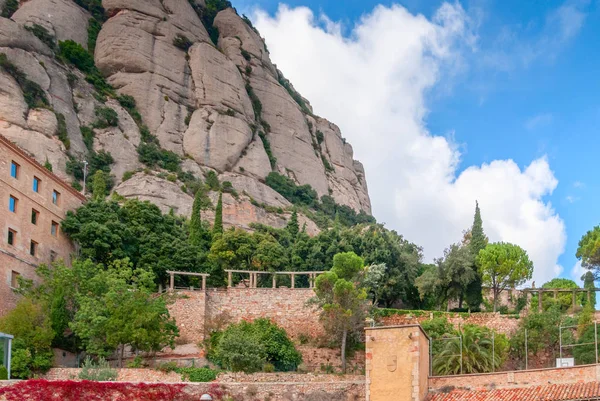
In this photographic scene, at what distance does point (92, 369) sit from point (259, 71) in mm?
68550

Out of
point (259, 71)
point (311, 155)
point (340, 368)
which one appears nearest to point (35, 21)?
point (259, 71)

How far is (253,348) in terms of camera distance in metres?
41.5

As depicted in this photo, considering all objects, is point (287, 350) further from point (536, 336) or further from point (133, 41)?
point (133, 41)

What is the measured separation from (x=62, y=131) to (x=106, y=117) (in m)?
8.19

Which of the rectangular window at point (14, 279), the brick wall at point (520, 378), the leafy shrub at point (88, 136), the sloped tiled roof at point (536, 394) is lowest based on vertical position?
the sloped tiled roof at point (536, 394)

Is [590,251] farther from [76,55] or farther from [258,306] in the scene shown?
[76,55]

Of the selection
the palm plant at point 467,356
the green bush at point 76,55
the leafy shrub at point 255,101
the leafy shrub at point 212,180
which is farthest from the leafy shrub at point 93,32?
the palm plant at point 467,356

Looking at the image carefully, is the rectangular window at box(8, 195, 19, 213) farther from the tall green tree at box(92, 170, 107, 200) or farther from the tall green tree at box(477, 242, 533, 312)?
the tall green tree at box(477, 242, 533, 312)

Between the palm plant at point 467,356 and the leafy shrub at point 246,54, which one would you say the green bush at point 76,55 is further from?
the palm plant at point 467,356

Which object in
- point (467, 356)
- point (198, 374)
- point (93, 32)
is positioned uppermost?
point (93, 32)

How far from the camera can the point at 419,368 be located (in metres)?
30.9

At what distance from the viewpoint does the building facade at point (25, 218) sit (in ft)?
139

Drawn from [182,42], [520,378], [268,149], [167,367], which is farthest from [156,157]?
[520,378]

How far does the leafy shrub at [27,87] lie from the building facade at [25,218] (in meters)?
26.7
